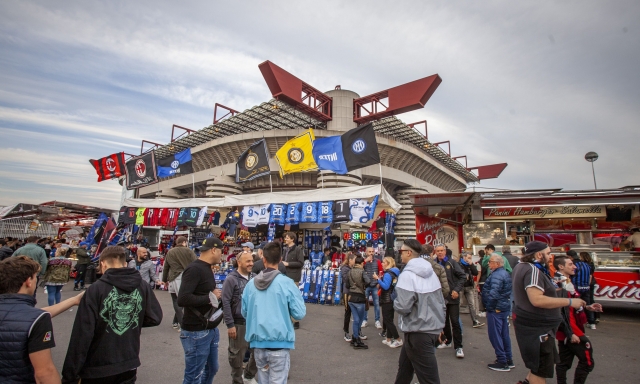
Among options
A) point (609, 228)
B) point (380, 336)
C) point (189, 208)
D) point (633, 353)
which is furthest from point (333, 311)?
point (609, 228)

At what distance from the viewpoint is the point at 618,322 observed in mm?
8281

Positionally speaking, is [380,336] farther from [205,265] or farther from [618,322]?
[618,322]

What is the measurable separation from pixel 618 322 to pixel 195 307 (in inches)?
417

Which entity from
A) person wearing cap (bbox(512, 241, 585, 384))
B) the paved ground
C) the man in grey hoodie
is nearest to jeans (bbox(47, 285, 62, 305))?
the paved ground

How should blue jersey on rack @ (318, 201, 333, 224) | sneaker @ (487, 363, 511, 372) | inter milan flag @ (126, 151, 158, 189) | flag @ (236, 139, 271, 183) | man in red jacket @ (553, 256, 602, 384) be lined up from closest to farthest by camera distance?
man in red jacket @ (553, 256, 602, 384)
sneaker @ (487, 363, 511, 372)
blue jersey on rack @ (318, 201, 333, 224)
flag @ (236, 139, 271, 183)
inter milan flag @ (126, 151, 158, 189)

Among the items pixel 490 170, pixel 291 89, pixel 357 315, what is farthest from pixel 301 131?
pixel 490 170

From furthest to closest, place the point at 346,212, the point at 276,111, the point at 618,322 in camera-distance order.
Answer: the point at 276,111
the point at 346,212
the point at 618,322

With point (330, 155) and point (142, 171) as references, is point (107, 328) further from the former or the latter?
point (142, 171)

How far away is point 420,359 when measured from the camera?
3.34 m

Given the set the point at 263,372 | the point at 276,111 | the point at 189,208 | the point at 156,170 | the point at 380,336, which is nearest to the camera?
the point at 263,372

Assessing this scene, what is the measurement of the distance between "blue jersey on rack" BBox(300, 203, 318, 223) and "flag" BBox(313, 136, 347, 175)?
59.9 inches

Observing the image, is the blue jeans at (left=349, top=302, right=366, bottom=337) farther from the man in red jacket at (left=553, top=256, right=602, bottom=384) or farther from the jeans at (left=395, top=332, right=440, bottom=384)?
the man in red jacket at (left=553, top=256, right=602, bottom=384)

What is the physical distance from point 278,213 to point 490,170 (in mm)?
39668

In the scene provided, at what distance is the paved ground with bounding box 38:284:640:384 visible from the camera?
Result: 466 centimetres
